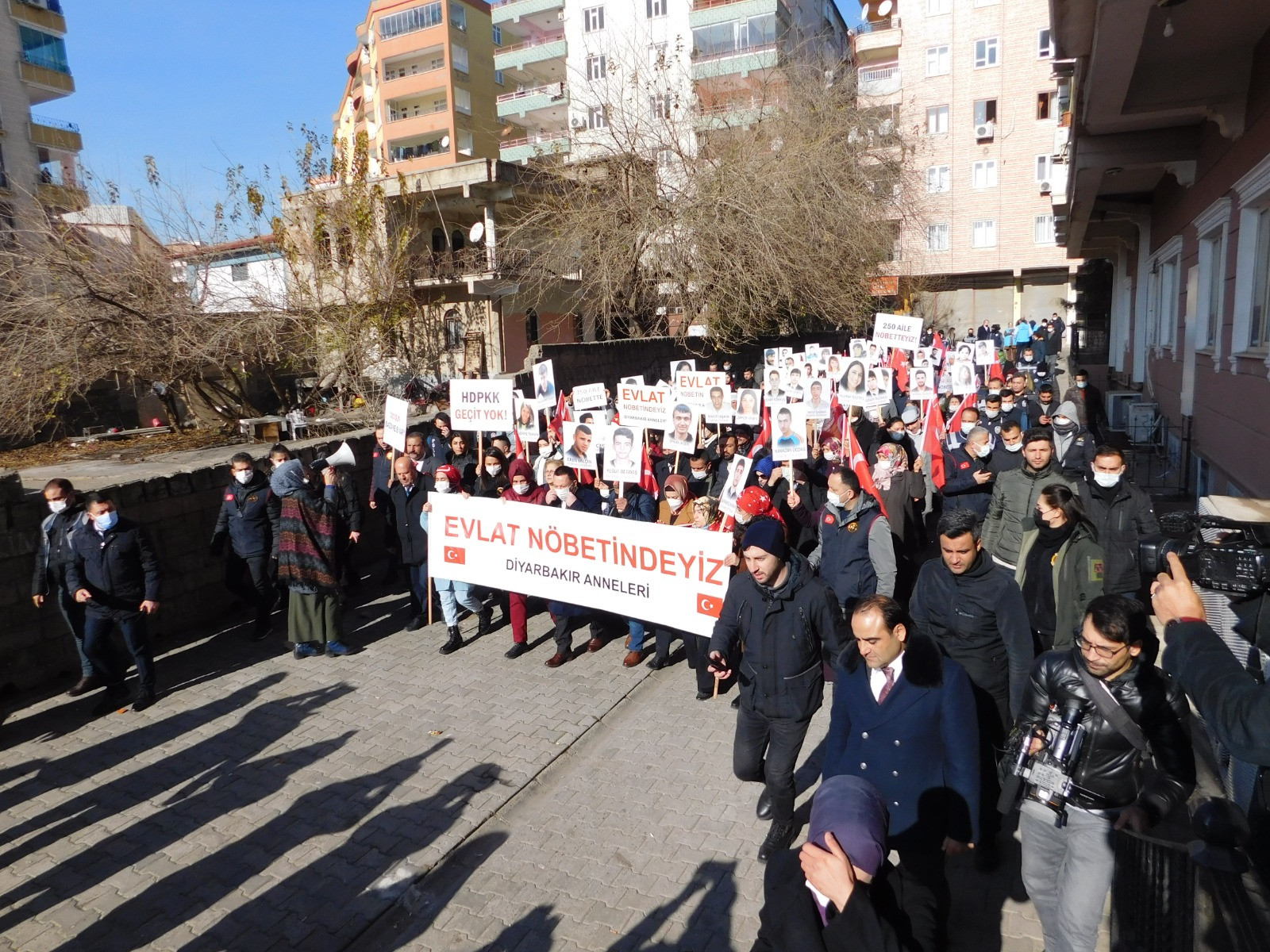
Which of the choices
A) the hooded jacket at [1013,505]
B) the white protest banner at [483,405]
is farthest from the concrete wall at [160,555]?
the hooded jacket at [1013,505]

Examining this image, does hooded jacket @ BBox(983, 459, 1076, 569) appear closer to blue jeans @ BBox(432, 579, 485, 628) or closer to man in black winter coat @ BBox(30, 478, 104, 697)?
blue jeans @ BBox(432, 579, 485, 628)

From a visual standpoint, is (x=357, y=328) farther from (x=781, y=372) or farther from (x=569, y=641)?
(x=569, y=641)

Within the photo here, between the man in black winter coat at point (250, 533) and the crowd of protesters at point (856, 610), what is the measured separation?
0.02 meters

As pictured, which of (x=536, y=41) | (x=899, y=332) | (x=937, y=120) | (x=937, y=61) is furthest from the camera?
(x=536, y=41)

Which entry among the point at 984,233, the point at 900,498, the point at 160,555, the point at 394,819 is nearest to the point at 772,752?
the point at 394,819

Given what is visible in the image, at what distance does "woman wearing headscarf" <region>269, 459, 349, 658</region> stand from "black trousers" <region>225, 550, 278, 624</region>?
1.72 ft

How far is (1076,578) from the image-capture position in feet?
16.4

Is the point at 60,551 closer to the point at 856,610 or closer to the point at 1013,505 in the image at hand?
the point at 856,610

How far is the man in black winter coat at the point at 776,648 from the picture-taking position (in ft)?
14.4

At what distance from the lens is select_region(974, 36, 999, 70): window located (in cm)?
3922

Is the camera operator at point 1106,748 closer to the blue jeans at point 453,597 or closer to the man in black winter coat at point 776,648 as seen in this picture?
the man in black winter coat at point 776,648

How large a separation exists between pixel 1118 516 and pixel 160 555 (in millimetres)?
8254

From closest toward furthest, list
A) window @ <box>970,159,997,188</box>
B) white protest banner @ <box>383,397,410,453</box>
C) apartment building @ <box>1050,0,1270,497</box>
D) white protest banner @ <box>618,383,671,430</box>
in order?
apartment building @ <box>1050,0,1270,497</box> → white protest banner @ <box>383,397,410,453</box> → white protest banner @ <box>618,383,671,430</box> → window @ <box>970,159,997,188</box>

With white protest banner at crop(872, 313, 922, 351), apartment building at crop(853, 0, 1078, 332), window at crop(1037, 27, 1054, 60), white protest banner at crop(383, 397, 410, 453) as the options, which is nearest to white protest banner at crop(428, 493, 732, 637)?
white protest banner at crop(383, 397, 410, 453)
